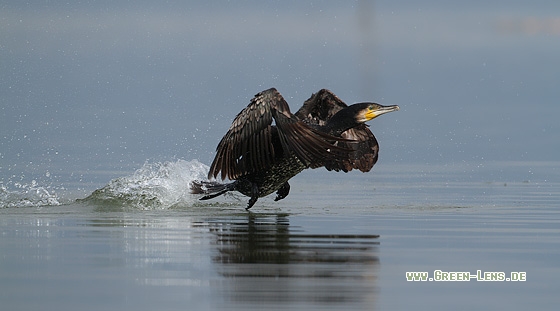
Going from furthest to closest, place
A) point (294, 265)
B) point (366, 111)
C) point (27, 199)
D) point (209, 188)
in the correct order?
point (209, 188), point (27, 199), point (366, 111), point (294, 265)

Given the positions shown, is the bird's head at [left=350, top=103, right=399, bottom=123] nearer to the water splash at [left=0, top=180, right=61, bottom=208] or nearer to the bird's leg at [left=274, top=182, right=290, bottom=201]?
the bird's leg at [left=274, top=182, right=290, bottom=201]

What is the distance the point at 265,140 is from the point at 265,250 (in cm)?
401

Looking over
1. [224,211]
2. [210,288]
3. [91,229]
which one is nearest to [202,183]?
[224,211]

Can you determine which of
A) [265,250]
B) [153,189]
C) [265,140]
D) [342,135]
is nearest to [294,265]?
[265,250]

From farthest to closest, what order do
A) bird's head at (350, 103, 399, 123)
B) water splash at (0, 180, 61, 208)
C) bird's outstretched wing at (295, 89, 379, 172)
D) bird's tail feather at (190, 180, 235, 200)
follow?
bird's tail feather at (190, 180, 235, 200) → bird's outstretched wing at (295, 89, 379, 172) → water splash at (0, 180, 61, 208) → bird's head at (350, 103, 399, 123)

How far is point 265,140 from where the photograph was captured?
13359mm

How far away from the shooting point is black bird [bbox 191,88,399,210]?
1289cm

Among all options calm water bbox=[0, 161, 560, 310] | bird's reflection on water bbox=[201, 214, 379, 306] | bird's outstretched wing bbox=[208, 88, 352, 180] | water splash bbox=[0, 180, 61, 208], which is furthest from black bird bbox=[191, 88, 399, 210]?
water splash bbox=[0, 180, 61, 208]

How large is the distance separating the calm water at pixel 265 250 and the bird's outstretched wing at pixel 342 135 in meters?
0.58

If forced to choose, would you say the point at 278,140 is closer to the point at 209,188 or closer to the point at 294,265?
the point at 209,188

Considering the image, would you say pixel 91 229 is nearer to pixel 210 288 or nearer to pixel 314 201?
pixel 210 288

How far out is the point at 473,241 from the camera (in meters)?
10.3

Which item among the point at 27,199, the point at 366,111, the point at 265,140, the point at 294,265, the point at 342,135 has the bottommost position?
the point at 294,265

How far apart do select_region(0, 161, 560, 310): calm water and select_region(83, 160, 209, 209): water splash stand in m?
0.03
